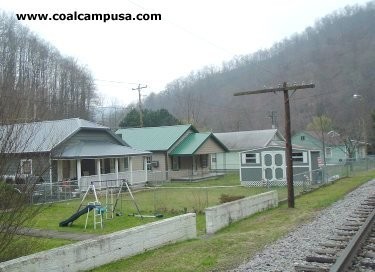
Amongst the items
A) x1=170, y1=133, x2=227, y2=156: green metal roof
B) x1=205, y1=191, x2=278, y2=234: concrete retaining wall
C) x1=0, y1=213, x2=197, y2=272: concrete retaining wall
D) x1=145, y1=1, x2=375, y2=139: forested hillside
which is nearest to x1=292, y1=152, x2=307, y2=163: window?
x1=145, y1=1, x2=375, y2=139: forested hillside

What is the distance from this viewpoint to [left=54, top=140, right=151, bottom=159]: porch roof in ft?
94.5

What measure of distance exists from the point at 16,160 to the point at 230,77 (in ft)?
122

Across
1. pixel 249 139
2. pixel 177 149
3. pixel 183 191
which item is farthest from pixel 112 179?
pixel 249 139

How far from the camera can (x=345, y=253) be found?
7.95 metres

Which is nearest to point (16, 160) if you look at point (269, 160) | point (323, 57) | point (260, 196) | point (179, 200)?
point (260, 196)

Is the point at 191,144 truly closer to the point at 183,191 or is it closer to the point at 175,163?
the point at 175,163

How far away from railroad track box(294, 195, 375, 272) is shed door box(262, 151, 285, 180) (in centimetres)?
1840

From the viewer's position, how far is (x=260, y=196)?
697 inches

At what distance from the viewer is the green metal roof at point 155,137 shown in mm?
42344

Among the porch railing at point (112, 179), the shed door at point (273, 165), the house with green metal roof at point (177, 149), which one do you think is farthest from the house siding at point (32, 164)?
the house with green metal roof at point (177, 149)

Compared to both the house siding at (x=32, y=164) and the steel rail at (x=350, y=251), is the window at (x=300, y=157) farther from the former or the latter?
the house siding at (x=32, y=164)

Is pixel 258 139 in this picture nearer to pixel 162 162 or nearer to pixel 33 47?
pixel 162 162

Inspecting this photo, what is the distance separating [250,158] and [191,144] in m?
11.6

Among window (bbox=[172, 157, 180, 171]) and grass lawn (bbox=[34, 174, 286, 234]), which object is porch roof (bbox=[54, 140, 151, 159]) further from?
window (bbox=[172, 157, 180, 171])
